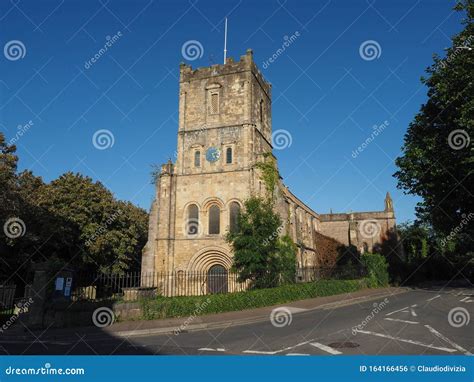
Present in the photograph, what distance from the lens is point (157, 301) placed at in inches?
640

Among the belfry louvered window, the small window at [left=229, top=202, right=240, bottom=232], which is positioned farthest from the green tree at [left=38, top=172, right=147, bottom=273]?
the belfry louvered window

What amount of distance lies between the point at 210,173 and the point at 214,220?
3.65 metres

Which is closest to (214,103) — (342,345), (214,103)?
(214,103)

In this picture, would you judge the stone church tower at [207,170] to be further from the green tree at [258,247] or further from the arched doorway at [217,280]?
the green tree at [258,247]

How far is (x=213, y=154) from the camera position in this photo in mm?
29656

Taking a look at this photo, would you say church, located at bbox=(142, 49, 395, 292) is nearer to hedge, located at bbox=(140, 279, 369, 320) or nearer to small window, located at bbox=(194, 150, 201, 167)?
small window, located at bbox=(194, 150, 201, 167)

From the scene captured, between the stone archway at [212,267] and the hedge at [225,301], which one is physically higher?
the stone archway at [212,267]

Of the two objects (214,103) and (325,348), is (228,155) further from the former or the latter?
(325,348)

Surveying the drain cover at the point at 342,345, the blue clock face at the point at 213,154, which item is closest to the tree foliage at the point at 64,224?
the blue clock face at the point at 213,154

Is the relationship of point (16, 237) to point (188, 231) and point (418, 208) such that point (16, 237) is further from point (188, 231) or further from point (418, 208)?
point (418, 208)

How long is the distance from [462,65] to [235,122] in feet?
51.1

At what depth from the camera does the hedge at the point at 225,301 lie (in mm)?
16109

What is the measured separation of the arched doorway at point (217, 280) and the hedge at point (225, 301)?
5996 mm

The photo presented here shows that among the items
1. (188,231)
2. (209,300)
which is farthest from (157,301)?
(188,231)
